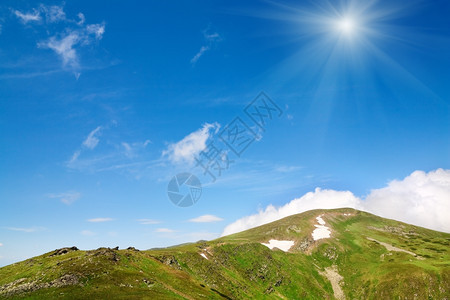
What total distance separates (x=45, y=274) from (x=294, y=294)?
108 metres

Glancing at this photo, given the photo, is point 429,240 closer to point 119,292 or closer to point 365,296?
point 365,296

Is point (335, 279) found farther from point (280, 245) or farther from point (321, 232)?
point (321, 232)

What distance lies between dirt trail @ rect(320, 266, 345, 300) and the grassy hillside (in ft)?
1.58

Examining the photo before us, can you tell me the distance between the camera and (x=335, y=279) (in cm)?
14238

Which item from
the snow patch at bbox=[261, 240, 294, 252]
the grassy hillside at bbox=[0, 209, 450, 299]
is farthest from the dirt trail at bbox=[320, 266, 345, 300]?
the snow patch at bbox=[261, 240, 294, 252]

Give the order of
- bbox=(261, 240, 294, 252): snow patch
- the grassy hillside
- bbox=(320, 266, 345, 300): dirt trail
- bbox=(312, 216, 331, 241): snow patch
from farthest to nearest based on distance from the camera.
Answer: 1. bbox=(312, 216, 331, 241): snow patch
2. bbox=(261, 240, 294, 252): snow patch
3. bbox=(320, 266, 345, 300): dirt trail
4. the grassy hillside

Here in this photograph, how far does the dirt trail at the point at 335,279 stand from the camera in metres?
131

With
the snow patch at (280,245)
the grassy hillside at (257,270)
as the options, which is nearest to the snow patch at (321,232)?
the grassy hillside at (257,270)

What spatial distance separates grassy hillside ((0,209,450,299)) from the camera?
179 feet

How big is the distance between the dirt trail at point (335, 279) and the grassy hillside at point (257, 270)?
0.48 m

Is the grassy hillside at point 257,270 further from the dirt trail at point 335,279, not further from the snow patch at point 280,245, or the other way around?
the snow patch at point 280,245

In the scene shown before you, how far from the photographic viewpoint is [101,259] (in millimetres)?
65562

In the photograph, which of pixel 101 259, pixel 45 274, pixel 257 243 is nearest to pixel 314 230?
pixel 257 243

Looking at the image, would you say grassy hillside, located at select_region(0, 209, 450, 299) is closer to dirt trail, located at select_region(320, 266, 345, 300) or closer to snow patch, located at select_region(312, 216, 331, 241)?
dirt trail, located at select_region(320, 266, 345, 300)
